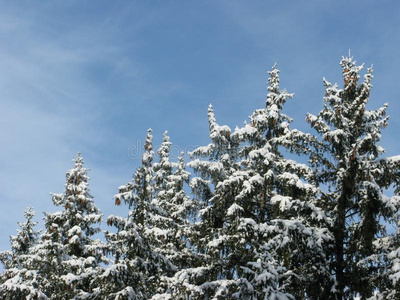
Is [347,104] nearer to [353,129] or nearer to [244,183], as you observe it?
[353,129]

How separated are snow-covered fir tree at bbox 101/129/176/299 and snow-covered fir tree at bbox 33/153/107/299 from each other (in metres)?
2.80

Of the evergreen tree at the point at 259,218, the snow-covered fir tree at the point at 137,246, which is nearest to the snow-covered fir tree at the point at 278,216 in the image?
the evergreen tree at the point at 259,218

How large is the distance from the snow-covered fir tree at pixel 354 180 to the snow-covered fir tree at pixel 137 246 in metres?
7.46

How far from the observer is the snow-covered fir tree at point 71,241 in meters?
23.4

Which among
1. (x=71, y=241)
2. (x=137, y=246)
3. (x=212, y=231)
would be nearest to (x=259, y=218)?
(x=212, y=231)

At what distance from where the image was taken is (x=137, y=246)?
19484mm

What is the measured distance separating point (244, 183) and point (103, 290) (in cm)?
754

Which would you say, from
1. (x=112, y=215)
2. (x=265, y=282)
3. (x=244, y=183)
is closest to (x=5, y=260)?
(x=112, y=215)

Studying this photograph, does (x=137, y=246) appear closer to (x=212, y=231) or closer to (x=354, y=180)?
(x=212, y=231)

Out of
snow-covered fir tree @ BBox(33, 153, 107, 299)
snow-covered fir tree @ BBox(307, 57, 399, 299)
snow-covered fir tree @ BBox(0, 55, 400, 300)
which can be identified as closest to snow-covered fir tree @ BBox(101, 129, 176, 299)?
snow-covered fir tree @ BBox(0, 55, 400, 300)

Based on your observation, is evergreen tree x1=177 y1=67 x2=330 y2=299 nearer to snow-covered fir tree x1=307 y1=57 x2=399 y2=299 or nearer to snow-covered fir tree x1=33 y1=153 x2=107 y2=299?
snow-covered fir tree x1=307 y1=57 x2=399 y2=299

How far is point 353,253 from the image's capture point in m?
16.0

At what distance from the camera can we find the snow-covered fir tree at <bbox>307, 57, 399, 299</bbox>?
49.5 ft

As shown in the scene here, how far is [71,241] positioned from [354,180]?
51.7ft
